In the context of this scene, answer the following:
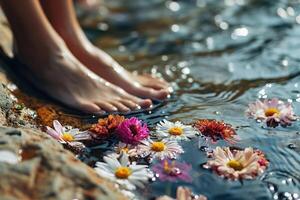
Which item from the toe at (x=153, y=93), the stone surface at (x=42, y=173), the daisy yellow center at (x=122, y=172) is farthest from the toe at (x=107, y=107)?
the stone surface at (x=42, y=173)

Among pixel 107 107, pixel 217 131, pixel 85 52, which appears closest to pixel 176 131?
pixel 217 131

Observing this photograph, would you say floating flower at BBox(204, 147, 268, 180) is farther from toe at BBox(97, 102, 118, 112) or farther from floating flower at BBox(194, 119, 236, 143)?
toe at BBox(97, 102, 118, 112)

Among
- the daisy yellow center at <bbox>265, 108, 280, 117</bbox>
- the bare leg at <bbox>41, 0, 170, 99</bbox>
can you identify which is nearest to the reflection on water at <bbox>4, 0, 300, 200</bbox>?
the daisy yellow center at <bbox>265, 108, 280, 117</bbox>

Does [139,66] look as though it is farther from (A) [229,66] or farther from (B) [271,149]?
(B) [271,149]

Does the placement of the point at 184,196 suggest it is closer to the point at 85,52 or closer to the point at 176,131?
the point at 176,131

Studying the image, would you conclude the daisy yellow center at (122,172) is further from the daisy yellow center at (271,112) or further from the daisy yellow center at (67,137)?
the daisy yellow center at (271,112)
